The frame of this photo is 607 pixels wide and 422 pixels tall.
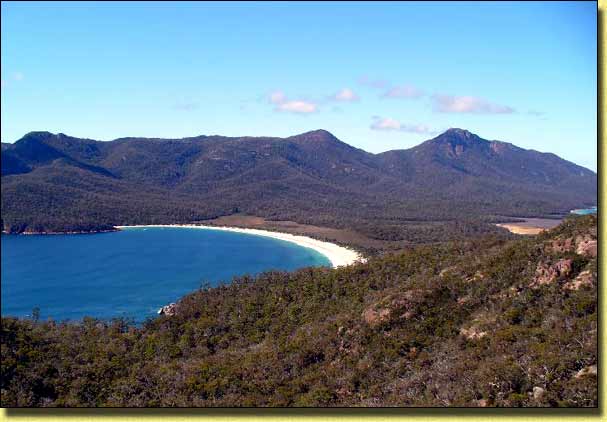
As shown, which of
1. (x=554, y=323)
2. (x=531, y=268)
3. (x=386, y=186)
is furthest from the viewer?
(x=386, y=186)

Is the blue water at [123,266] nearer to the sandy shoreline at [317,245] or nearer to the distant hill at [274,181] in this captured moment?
the sandy shoreline at [317,245]

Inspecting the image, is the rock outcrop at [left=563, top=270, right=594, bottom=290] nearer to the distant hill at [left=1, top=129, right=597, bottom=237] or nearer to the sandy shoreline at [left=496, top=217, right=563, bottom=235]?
the distant hill at [left=1, top=129, right=597, bottom=237]

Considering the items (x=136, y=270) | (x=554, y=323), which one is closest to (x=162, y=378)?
(x=554, y=323)

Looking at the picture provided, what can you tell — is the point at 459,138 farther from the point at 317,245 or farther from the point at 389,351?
the point at 389,351

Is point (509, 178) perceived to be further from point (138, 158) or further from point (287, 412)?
point (287, 412)

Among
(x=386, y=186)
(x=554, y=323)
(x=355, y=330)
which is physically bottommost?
(x=355, y=330)

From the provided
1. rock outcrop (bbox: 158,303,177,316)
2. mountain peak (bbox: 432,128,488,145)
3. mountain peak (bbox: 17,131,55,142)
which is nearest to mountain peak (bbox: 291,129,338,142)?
mountain peak (bbox: 432,128,488,145)
